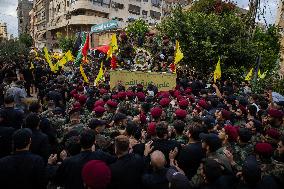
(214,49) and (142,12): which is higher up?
(142,12)

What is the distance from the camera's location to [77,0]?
178 ft

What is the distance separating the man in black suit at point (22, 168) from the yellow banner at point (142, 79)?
8.87 meters

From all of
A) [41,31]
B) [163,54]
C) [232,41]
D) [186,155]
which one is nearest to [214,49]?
[232,41]

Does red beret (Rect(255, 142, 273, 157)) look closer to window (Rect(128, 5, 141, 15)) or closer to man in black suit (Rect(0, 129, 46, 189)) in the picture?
man in black suit (Rect(0, 129, 46, 189))

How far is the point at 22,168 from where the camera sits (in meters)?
4.18

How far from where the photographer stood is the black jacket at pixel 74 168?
14.2 ft

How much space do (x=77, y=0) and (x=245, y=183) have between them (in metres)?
53.9

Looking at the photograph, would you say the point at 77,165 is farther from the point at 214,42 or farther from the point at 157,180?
the point at 214,42

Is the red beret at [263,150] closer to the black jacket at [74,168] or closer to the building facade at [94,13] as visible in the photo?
the black jacket at [74,168]

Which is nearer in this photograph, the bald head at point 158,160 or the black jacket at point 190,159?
the bald head at point 158,160

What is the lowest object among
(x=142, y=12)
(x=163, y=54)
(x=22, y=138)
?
(x=22, y=138)

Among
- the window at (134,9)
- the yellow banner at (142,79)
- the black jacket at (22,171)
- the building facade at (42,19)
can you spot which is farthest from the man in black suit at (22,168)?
the building facade at (42,19)

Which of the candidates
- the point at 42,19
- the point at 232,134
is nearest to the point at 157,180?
the point at 232,134

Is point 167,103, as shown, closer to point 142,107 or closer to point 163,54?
point 142,107
